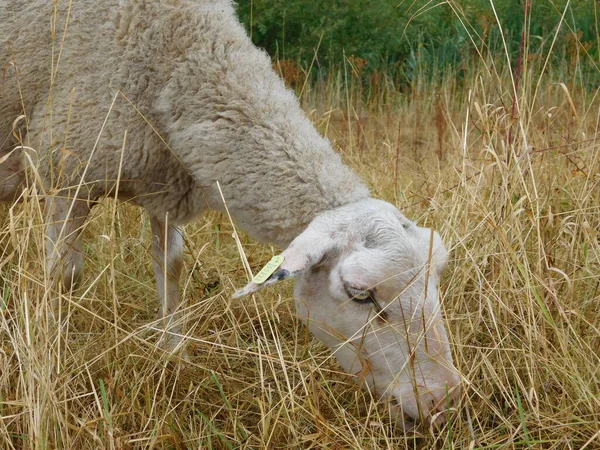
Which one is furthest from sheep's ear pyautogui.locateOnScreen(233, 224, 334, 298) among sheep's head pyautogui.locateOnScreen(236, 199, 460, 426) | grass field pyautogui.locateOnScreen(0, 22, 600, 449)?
grass field pyautogui.locateOnScreen(0, 22, 600, 449)

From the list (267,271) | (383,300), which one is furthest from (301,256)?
(383,300)

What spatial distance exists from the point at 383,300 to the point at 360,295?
8cm

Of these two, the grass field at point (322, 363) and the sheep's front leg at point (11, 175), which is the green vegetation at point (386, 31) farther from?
the sheep's front leg at point (11, 175)

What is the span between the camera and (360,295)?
2.99 meters

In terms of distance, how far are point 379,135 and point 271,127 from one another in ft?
13.9

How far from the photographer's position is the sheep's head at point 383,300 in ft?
9.61

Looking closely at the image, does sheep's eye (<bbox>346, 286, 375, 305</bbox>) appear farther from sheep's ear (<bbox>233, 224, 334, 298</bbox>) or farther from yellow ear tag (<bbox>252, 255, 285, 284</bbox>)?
yellow ear tag (<bbox>252, 255, 285, 284</bbox>)

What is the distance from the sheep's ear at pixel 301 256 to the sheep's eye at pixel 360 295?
16 centimetres

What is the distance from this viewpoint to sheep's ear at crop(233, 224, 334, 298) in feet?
9.05

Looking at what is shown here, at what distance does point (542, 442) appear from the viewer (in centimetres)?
283

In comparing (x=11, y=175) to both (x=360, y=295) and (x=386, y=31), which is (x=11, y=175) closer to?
(x=360, y=295)

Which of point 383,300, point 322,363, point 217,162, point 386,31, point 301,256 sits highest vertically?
point 217,162

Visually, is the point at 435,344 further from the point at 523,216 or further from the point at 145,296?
the point at 145,296

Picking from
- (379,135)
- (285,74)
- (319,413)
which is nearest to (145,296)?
(319,413)
